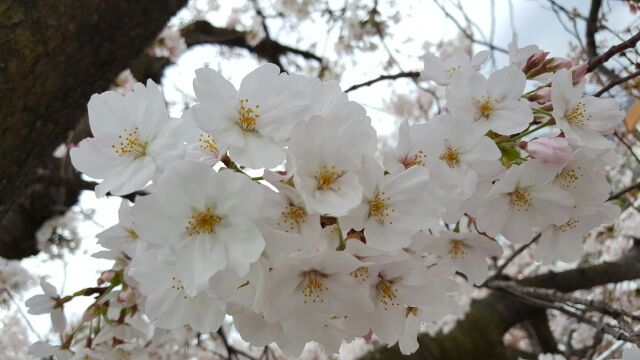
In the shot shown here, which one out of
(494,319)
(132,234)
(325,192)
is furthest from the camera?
(494,319)

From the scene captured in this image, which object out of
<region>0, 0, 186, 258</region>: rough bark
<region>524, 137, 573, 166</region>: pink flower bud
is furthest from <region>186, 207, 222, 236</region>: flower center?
<region>0, 0, 186, 258</region>: rough bark

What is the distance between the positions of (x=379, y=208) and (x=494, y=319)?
2.29m

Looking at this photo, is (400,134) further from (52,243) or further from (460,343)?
(52,243)

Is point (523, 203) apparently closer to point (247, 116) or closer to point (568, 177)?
point (568, 177)

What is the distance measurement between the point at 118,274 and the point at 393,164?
2.39ft

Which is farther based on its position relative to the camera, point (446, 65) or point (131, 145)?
point (446, 65)

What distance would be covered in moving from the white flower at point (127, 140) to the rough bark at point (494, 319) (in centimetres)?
192

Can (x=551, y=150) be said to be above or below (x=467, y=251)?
above

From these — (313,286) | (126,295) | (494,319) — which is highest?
(313,286)

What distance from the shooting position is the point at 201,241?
0.60 meters

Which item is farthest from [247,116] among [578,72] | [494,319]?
[494,319]

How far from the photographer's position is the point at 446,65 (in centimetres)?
98

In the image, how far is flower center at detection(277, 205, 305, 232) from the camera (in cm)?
61

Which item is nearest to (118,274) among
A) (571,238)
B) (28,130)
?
(28,130)
